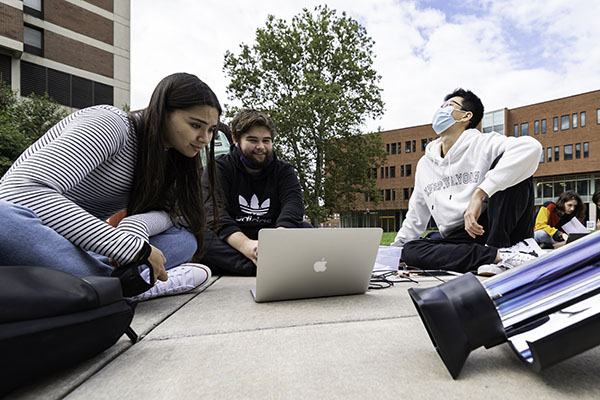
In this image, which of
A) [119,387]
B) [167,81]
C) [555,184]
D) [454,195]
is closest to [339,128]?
[454,195]

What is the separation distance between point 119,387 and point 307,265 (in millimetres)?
968

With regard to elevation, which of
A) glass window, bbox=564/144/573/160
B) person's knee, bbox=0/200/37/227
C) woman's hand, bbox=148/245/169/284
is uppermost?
glass window, bbox=564/144/573/160

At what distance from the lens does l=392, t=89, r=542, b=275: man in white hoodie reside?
2.69 m

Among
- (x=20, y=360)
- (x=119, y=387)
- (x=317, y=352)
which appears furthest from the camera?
(x=317, y=352)

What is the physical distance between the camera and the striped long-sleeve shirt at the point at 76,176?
1.21 meters

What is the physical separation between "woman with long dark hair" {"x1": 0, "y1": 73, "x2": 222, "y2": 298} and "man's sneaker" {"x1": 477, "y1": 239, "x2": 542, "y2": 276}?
74.8 inches

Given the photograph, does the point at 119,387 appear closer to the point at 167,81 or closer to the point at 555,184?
the point at 167,81

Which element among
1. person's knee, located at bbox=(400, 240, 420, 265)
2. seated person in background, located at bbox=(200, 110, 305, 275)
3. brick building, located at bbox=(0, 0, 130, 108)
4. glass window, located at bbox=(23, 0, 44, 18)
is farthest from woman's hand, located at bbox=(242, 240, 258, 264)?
glass window, located at bbox=(23, 0, 44, 18)

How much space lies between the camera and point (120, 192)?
172cm

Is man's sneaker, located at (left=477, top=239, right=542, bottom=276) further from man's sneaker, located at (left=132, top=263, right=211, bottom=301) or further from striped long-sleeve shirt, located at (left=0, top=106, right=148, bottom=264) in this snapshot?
striped long-sleeve shirt, located at (left=0, top=106, right=148, bottom=264)

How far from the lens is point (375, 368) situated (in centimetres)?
89

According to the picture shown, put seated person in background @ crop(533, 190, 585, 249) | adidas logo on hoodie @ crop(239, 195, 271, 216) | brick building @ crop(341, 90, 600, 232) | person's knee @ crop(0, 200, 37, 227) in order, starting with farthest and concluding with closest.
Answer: brick building @ crop(341, 90, 600, 232)
seated person in background @ crop(533, 190, 585, 249)
adidas logo on hoodie @ crop(239, 195, 271, 216)
person's knee @ crop(0, 200, 37, 227)

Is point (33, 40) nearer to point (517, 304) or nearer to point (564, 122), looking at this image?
point (517, 304)

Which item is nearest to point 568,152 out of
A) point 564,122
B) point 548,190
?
point 564,122
